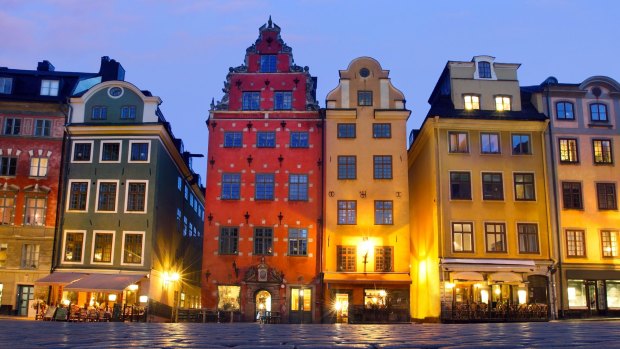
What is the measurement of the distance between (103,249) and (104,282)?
333cm

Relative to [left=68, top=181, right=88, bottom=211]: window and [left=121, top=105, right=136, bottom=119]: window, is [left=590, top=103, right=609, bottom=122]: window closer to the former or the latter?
[left=121, top=105, right=136, bottom=119]: window

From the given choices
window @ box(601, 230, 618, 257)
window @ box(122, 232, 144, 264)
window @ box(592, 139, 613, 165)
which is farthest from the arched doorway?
window @ box(592, 139, 613, 165)

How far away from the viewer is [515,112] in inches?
1706

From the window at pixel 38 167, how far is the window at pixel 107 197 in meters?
3.87

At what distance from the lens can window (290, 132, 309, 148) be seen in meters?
43.8

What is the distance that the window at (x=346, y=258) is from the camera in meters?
41.5

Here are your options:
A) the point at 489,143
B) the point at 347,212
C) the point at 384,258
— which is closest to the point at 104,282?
the point at 347,212

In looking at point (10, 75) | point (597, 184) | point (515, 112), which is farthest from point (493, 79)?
point (10, 75)

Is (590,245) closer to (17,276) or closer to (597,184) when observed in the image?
(597,184)

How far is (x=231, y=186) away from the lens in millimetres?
43156

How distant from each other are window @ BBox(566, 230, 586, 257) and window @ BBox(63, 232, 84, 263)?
30266 millimetres

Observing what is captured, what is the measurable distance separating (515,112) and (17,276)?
109ft

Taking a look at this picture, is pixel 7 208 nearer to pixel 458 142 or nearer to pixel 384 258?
pixel 384 258

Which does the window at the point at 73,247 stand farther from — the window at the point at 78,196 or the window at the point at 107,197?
the window at the point at 107,197
